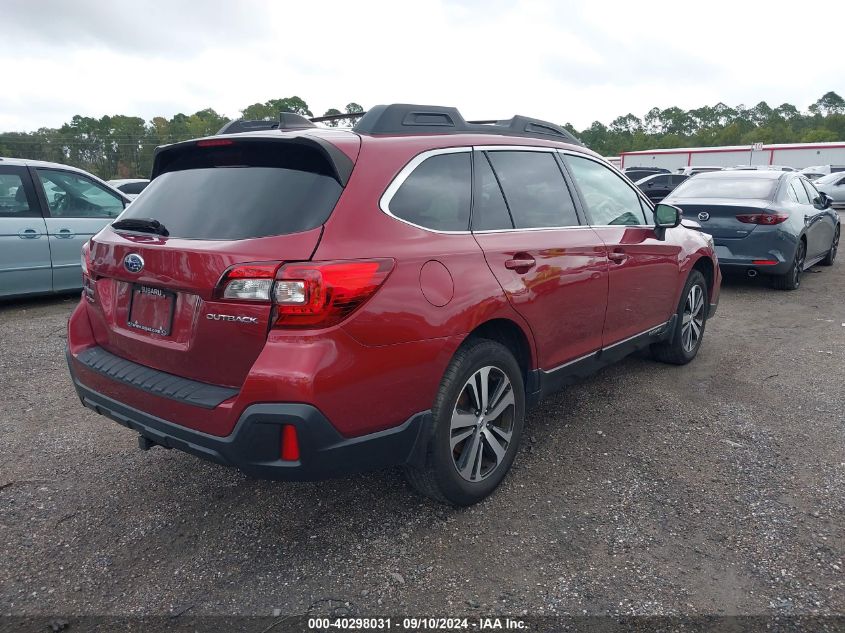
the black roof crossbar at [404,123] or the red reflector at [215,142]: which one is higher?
the black roof crossbar at [404,123]

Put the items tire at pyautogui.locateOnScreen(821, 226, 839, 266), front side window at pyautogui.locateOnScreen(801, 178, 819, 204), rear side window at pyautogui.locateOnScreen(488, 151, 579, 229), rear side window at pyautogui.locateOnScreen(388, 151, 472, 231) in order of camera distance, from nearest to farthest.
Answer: rear side window at pyautogui.locateOnScreen(388, 151, 472, 231) → rear side window at pyautogui.locateOnScreen(488, 151, 579, 229) → front side window at pyautogui.locateOnScreen(801, 178, 819, 204) → tire at pyautogui.locateOnScreen(821, 226, 839, 266)

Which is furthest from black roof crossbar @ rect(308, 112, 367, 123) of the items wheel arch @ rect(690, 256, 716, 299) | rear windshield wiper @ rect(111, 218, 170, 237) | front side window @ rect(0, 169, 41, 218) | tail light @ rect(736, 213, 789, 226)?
tail light @ rect(736, 213, 789, 226)

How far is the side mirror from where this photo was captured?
4484 mm

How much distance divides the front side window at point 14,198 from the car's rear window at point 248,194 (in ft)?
16.7

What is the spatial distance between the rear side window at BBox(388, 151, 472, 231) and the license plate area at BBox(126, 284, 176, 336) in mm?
983

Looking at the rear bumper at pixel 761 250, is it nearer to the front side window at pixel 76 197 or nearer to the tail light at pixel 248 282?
the tail light at pixel 248 282

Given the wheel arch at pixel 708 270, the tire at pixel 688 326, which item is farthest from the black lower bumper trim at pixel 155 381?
the wheel arch at pixel 708 270

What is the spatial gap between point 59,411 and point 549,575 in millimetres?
3466

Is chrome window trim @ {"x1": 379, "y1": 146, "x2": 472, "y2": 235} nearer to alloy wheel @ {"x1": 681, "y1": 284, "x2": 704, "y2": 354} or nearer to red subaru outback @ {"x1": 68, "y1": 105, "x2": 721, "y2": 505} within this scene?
red subaru outback @ {"x1": 68, "y1": 105, "x2": 721, "y2": 505}

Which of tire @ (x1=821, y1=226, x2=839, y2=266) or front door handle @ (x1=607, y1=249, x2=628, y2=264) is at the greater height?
front door handle @ (x1=607, y1=249, x2=628, y2=264)

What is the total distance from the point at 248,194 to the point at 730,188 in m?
7.64

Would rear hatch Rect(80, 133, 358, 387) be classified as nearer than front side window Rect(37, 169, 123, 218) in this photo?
Yes

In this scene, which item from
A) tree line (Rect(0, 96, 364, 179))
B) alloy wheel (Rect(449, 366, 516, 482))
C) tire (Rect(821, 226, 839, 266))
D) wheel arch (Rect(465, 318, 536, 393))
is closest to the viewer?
alloy wheel (Rect(449, 366, 516, 482))

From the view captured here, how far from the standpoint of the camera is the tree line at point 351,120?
58.9 meters
